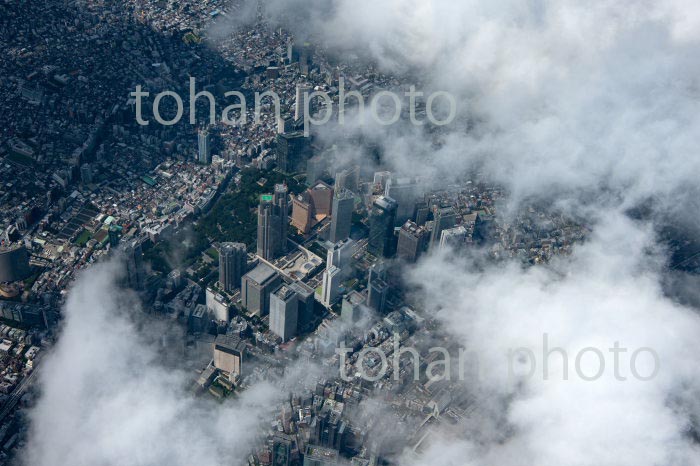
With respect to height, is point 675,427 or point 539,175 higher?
point 539,175

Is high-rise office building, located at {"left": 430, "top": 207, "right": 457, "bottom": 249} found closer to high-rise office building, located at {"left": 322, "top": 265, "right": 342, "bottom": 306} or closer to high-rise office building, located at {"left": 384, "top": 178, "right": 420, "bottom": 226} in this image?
high-rise office building, located at {"left": 384, "top": 178, "right": 420, "bottom": 226}

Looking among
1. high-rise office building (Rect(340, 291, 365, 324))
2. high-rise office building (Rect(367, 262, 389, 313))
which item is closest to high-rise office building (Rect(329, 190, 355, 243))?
high-rise office building (Rect(367, 262, 389, 313))

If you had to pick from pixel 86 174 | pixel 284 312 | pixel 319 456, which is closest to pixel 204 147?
pixel 86 174

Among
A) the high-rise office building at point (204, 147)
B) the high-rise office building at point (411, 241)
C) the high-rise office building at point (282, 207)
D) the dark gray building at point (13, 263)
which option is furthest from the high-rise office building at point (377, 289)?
the dark gray building at point (13, 263)

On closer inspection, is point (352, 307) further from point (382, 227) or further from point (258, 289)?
point (382, 227)

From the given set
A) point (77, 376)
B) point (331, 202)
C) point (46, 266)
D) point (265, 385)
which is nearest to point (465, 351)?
point (265, 385)

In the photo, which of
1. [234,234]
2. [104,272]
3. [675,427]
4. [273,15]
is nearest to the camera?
[675,427]

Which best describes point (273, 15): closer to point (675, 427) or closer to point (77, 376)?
point (77, 376)
